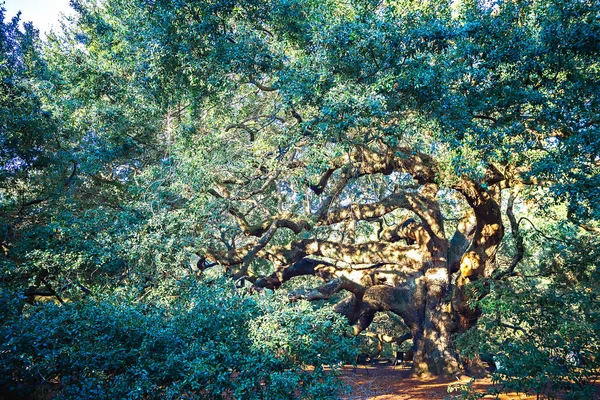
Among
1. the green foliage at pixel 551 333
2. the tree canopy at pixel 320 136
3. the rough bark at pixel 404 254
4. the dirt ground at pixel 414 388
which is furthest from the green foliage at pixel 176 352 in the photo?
the rough bark at pixel 404 254

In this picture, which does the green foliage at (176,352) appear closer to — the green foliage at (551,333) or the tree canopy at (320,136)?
the tree canopy at (320,136)

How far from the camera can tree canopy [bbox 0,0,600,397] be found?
5.74 metres

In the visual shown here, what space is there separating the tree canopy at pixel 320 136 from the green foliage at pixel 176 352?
47cm

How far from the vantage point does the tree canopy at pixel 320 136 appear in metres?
5.74

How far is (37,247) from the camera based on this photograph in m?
7.33

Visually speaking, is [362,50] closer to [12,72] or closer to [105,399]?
[105,399]

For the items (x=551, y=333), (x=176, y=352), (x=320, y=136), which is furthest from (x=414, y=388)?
(x=176, y=352)

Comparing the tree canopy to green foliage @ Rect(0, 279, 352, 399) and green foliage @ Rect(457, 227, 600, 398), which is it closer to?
green foliage @ Rect(457, 227, 600, 398)

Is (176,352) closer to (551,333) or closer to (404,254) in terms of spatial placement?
(551,333)

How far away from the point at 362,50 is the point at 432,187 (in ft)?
14.1

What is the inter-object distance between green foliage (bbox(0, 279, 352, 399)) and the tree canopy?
47 cm

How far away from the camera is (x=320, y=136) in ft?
19.7

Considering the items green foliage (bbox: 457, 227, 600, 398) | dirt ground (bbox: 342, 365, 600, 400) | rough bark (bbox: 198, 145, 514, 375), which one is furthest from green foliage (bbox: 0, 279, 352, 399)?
rough bark (bbox: 198, 145, 514, 375)

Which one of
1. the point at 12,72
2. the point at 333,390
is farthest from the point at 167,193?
the point at 333,390
